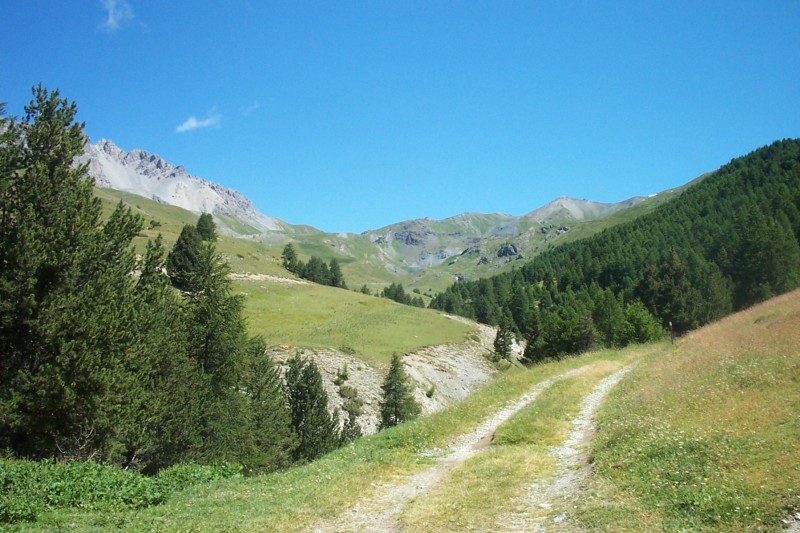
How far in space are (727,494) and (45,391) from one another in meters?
20.0

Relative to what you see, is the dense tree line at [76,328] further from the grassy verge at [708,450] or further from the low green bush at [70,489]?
the grassy verge at [708,450]

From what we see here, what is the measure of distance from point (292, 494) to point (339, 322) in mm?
75628

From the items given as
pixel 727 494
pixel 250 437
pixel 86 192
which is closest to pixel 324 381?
pixel 250 437

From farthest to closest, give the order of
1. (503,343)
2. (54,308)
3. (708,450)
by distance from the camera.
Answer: (503,343) → (54,308) → (708,450)

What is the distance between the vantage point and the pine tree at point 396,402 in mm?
57603

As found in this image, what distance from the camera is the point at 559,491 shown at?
37.9 feet

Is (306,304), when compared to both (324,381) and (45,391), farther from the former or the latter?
(45,391)

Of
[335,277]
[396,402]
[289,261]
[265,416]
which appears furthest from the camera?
[335,277]

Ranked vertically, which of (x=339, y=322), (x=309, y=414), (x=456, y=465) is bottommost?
(x=309, y=414)

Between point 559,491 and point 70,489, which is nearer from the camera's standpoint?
point 559,491

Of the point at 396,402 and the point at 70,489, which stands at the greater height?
the point at 70,489

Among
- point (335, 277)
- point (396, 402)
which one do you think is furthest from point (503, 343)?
point (335, 277)

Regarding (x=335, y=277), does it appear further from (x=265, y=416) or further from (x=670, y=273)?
(x=265, y=416)

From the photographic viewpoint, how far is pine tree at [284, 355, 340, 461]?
48.3 m
